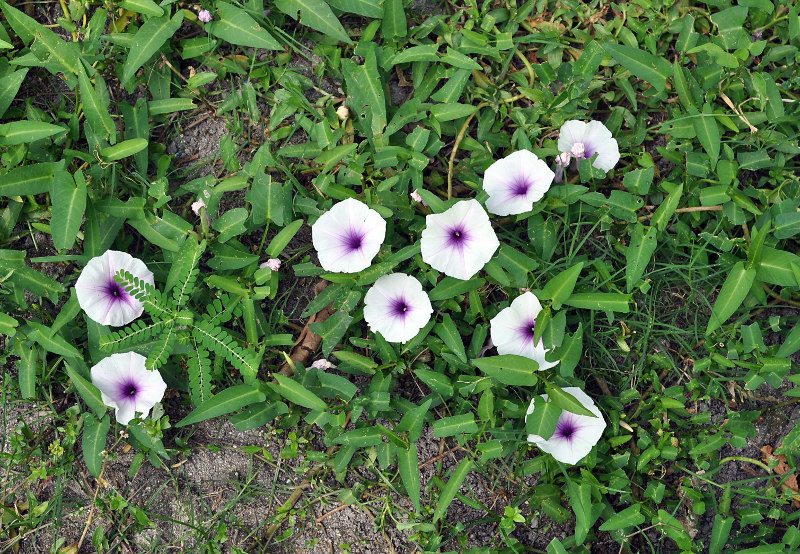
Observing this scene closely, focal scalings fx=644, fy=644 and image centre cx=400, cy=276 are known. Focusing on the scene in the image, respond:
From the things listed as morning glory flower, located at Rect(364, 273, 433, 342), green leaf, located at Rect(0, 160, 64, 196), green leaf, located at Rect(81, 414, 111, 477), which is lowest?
green leaf, located at Rect(81, 414, 111, 477)

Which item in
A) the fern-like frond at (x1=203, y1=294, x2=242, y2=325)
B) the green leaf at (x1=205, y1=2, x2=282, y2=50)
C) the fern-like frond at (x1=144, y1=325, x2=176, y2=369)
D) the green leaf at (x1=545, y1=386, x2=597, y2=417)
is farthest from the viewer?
the green leaf at (x1=205, y1=2, x2=282, y2=50)

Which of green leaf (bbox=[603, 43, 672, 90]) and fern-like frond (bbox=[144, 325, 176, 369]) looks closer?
fern-like frond (bbox=[144, 325, 176, 369])

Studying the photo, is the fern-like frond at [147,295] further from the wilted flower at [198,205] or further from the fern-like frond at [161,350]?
the wilted flower at [198,205]

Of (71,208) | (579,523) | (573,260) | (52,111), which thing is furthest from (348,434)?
(52,111)

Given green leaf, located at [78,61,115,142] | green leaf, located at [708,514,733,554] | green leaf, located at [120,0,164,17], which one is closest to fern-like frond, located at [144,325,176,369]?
green leaf, located at [78,61,115,142]

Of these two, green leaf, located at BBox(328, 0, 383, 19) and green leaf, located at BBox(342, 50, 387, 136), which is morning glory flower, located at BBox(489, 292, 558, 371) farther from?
green leaf, located at BBox(328, 0, 383, 19)

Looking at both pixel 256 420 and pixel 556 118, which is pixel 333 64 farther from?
pixel 256 420
